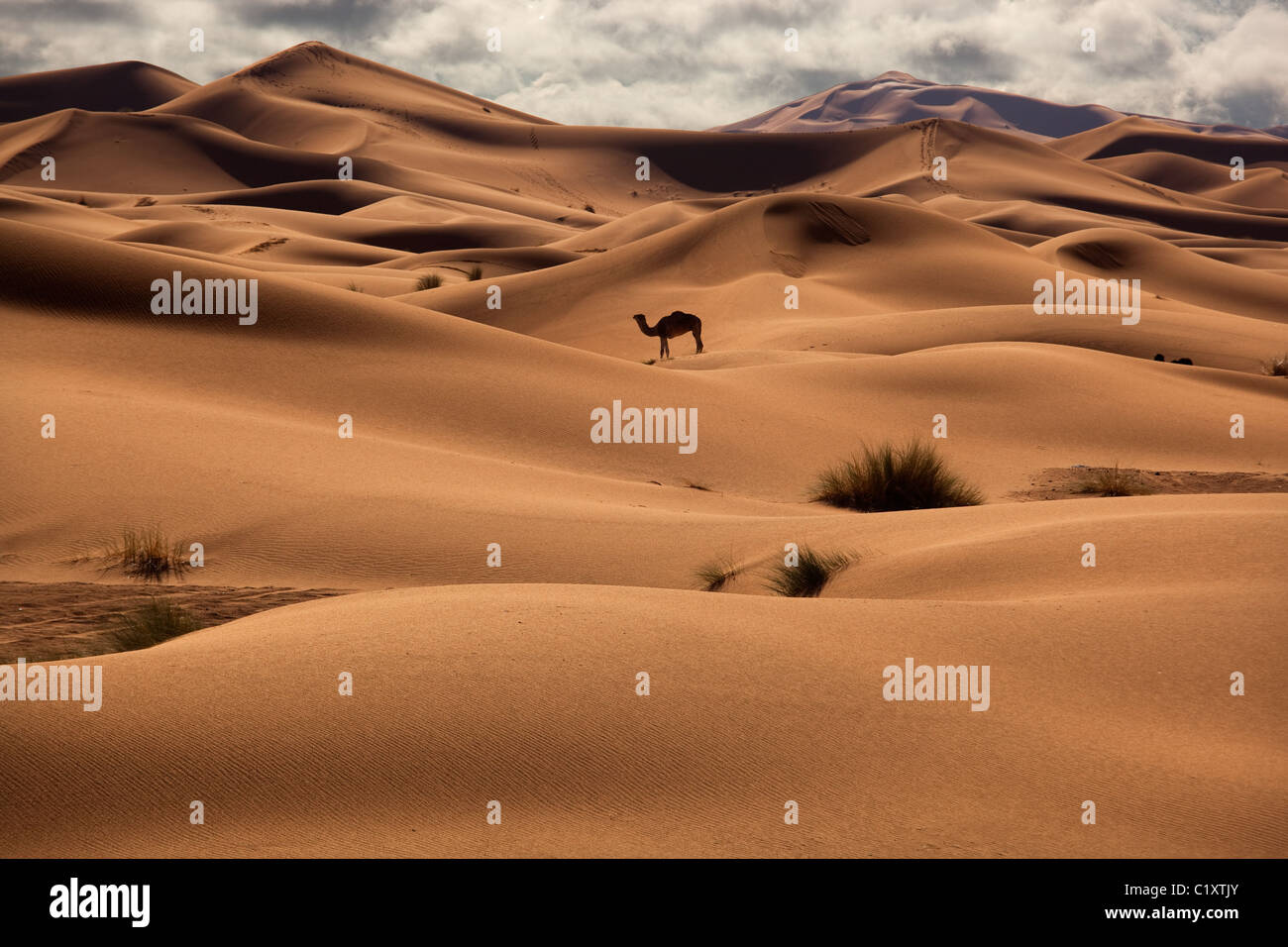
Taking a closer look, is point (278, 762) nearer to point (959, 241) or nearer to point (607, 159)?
point (959, 241)

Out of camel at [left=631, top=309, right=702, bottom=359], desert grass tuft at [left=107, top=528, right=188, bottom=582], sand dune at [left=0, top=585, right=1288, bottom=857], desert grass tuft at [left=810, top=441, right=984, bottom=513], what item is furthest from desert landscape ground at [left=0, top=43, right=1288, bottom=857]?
camel at [left=631, top=309, right=702, bottom=359]

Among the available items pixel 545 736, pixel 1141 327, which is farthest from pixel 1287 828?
pixel 1141 327

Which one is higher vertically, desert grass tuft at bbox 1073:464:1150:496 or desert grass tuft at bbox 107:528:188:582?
desert grass tuft at bbox 1073:464:1150:496

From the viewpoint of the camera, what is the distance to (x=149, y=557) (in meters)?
8.36

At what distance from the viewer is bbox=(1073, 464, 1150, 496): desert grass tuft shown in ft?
40.6

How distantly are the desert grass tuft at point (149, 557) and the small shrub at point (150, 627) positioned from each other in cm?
124

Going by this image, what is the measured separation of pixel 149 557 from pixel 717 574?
4155mm

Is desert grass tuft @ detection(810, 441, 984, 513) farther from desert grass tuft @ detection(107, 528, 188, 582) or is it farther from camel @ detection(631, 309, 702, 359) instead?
camel @ detection(631, 309, 702, 359)

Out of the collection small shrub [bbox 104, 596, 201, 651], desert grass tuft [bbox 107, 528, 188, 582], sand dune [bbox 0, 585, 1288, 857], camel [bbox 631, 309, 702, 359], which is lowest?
sand dune [bbox 0, 585, 1288, 857]

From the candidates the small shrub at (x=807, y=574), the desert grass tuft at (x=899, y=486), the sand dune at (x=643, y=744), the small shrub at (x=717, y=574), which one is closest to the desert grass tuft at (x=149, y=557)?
the sand dune at (x=643, y=744)

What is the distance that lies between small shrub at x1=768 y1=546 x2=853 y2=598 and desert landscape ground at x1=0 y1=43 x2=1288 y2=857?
19 centimetres
